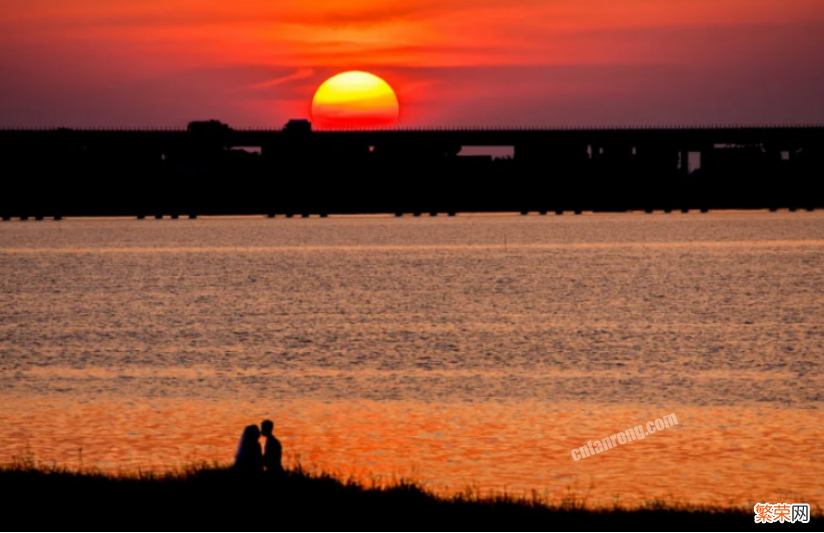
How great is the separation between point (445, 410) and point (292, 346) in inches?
635

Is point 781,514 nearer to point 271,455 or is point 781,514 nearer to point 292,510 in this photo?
point 292,510

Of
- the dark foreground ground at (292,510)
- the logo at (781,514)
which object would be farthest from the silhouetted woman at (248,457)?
the logo at (781,514)

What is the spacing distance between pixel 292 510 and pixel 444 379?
19.0m

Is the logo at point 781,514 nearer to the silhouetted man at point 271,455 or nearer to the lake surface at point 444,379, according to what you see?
the lake surface at point 444,379

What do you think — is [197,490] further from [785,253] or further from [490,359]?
[785,253]

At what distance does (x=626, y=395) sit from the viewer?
2895cm

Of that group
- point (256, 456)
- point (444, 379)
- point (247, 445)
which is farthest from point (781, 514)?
point (444, 379)

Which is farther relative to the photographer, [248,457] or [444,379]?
[444,379]

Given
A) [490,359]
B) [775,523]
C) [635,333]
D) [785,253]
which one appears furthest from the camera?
[785,253]

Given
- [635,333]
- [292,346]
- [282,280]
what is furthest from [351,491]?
[282,280]

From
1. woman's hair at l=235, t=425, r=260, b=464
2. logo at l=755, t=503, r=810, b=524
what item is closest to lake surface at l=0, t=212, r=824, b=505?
logo at l=755, t=503, r=810, b=524

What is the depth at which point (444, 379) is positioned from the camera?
1261 inches

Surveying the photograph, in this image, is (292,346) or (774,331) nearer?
(292,346)

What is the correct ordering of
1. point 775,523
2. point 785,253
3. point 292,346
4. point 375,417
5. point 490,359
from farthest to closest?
point 785,253
point 292,346
point 490,359
point 375,417
point 775,523
